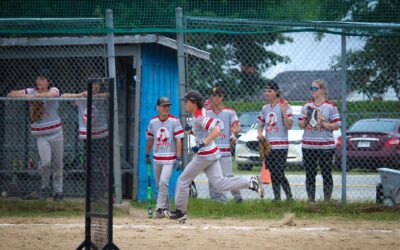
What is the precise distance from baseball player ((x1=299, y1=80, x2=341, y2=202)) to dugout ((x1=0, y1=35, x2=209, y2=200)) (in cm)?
227

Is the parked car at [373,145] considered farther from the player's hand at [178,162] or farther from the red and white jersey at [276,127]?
the player's hand at [178,162]

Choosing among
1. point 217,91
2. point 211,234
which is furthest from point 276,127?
point 211,234

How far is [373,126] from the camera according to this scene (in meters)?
14.8

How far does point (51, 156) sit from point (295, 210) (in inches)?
163

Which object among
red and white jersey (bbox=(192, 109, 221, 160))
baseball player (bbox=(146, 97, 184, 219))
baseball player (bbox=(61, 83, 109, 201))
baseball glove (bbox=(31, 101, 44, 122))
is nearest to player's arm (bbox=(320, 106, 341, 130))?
red and white jersey (bbox=(192, 109, 221, 160))

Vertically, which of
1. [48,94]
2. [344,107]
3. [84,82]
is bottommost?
[344,107]

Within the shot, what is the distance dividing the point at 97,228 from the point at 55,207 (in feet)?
13.6

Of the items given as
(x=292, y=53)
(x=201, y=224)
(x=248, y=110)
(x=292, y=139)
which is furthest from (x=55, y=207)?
(x=292, y=139)

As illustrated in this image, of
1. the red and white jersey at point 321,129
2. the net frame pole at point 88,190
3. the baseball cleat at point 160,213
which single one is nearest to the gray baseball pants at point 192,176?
the baseball cleat at point 160,213

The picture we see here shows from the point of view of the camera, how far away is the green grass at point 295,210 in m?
11.5

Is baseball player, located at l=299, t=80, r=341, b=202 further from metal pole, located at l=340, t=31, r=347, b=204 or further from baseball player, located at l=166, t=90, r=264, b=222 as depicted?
baseball player, located at l=166, t=90, r=264, b=222

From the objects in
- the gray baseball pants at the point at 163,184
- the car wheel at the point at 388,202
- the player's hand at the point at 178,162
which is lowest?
the car wheel at the point at 388,202

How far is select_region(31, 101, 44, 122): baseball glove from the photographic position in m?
12.6

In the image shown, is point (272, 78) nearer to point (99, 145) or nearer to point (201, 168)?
point (201, 168)
